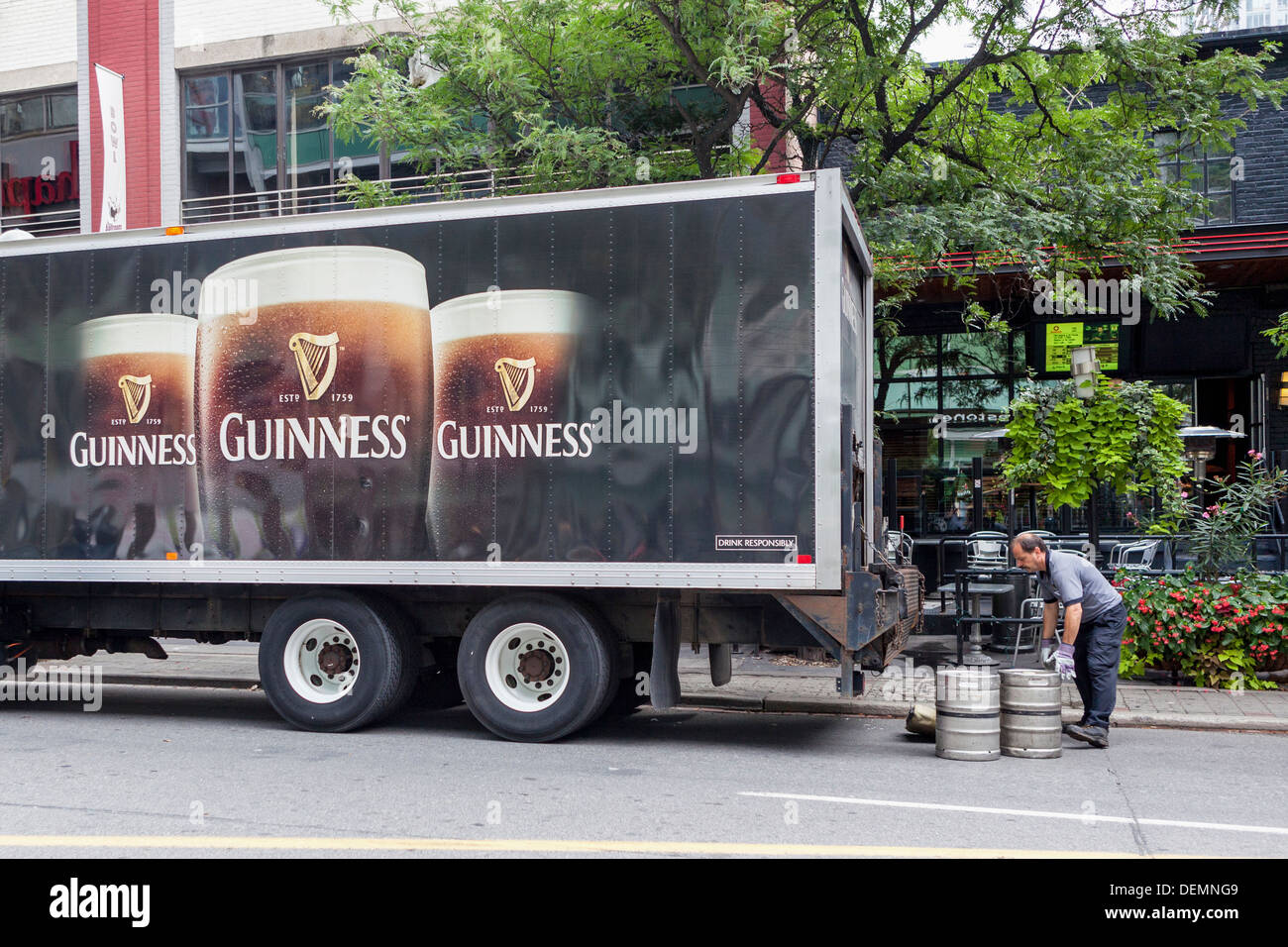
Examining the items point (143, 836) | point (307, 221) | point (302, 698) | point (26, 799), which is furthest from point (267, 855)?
point (307, 221)

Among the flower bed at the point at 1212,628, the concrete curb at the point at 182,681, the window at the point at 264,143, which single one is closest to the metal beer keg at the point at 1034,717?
the flower bed at the point at 1212,628

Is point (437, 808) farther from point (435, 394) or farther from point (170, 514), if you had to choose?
point (170, 514)

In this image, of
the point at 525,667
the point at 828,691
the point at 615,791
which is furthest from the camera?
the point at 828,691

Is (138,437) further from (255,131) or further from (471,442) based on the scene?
(255,131)

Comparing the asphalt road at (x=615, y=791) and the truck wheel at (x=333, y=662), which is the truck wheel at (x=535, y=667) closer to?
the asphalt road at (x=615, y=791)

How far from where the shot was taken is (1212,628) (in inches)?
440

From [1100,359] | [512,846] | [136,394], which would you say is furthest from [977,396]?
[512,846]

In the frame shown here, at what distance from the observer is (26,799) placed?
6906 mm

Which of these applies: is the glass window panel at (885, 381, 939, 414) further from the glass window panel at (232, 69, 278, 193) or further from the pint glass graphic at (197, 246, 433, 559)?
the pint glass graphic at (197, 246, 433, 559)

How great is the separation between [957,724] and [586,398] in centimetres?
342

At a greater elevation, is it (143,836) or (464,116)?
(464,116)

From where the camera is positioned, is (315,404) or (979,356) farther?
(979,356)

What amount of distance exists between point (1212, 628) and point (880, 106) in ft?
19.0

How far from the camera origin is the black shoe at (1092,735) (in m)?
8.81
